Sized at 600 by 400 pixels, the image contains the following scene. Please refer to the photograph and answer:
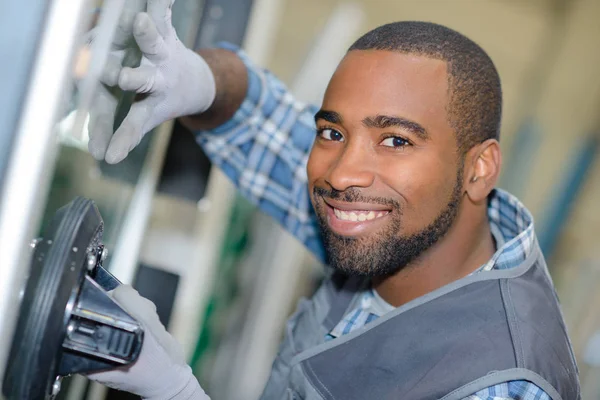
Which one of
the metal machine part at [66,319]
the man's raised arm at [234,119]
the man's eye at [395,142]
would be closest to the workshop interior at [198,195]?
the metal machine part at [66,319]

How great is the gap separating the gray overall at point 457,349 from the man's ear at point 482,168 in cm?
15

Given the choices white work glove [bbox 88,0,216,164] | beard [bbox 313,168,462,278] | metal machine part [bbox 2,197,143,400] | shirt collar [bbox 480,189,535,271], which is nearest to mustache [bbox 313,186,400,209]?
beard [bbox 313,168,462,278]

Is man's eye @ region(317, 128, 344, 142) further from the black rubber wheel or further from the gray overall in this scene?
the black rubber wheel

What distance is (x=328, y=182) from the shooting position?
1.15 metres

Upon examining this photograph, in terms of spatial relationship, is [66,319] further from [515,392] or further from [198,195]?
[198,195]

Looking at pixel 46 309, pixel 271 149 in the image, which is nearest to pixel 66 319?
pixel 46 309

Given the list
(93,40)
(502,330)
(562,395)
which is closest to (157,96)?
(93,40)

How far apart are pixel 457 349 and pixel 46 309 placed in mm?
650

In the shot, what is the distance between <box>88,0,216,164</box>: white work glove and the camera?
3.12 ft

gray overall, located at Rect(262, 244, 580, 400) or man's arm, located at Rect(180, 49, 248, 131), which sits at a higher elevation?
man's arm, located at Rect(180, 49, 248, 131)

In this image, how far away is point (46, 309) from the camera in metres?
0.64

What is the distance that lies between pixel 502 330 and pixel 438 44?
0.50m

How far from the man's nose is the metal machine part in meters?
0.44

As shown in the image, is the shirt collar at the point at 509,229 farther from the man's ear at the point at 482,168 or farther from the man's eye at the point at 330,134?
the man's eye at the point at 330,134
